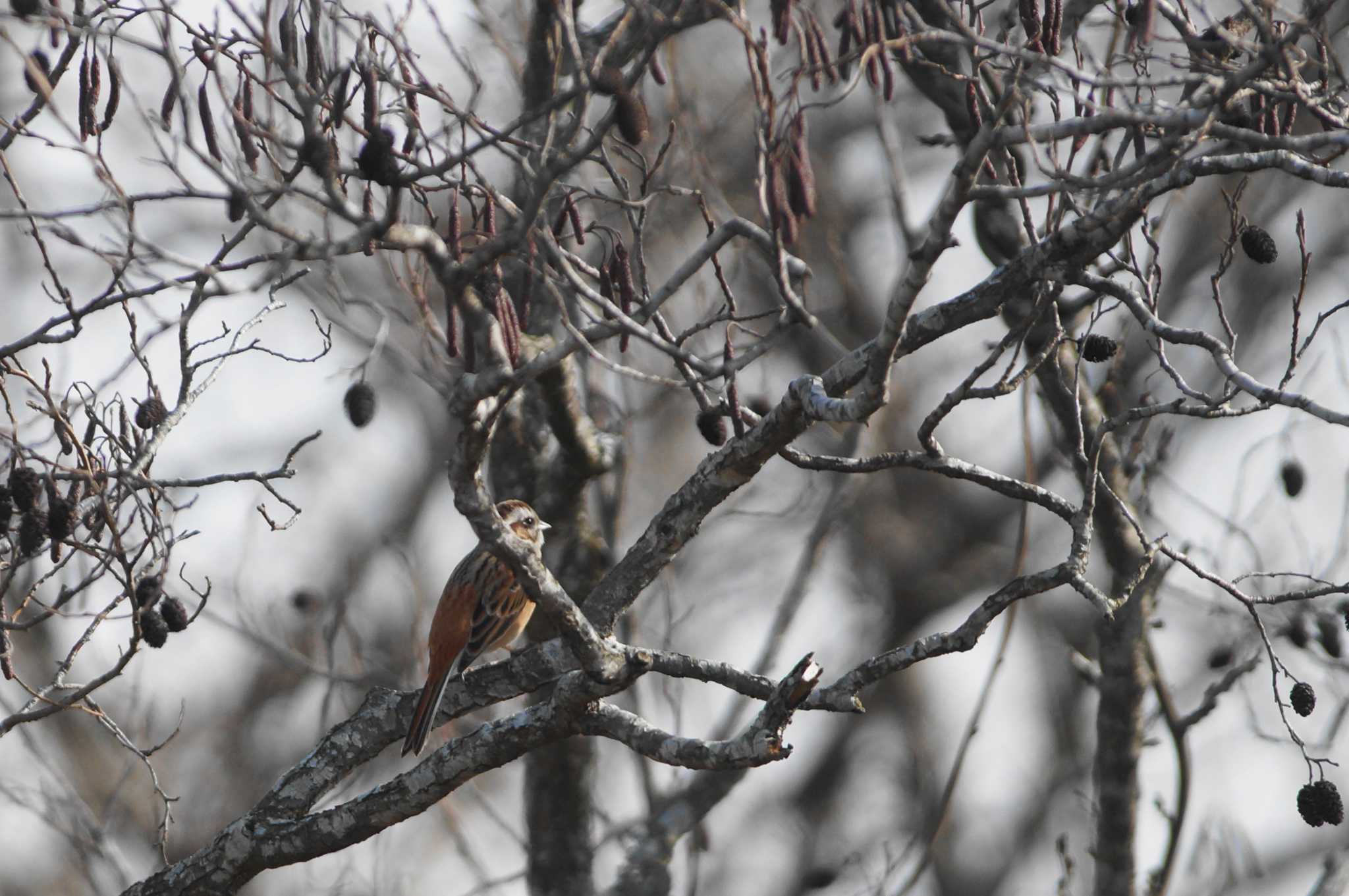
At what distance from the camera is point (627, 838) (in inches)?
325

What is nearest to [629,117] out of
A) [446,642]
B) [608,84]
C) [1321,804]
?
[608,84]

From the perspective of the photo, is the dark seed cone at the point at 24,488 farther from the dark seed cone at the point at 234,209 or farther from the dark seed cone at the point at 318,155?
the dark seed cone at the point at 318,155

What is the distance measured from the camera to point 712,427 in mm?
5480

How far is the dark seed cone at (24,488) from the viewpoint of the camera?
441 centimetres

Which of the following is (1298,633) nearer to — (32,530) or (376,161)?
(376,161)

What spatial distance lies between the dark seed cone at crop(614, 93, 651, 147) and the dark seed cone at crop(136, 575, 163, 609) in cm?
Answer: 218

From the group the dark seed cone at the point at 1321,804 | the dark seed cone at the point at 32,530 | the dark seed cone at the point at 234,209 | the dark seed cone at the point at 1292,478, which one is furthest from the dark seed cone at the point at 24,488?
the dark seed cone at the point at 1292,478

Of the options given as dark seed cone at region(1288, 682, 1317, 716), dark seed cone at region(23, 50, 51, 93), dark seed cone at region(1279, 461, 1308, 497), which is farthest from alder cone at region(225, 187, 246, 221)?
dark seed cone at region(1279, 461, 1308, 497)

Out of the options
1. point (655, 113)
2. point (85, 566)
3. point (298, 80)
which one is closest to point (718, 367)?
point (298, 80)

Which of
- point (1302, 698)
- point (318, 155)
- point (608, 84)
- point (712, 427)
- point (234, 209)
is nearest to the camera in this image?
point (318, 155)

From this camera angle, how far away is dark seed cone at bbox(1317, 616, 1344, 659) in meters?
7.09

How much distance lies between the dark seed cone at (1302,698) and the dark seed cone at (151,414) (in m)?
3.67

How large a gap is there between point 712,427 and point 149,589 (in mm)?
1962

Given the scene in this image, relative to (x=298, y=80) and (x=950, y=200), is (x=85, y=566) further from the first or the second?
(x=950, y=200)
